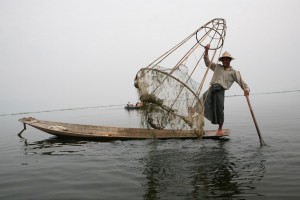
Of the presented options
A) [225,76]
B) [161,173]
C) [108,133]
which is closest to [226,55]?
[225,76]

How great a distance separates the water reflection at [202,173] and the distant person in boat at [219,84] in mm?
1300

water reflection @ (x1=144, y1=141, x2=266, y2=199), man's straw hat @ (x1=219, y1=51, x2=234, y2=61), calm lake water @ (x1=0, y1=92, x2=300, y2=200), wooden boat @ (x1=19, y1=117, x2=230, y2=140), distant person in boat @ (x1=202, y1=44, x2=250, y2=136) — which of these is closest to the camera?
water reflection @ (x1=144, y1=141, x2=266, y2=199)

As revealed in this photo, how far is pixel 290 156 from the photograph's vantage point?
6.62 meters

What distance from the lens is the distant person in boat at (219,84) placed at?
823cm

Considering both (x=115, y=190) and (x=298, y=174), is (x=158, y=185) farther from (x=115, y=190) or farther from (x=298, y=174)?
(x=298, y=174)

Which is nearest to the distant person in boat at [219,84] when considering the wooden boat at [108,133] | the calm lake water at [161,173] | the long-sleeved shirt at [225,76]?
the long-sleeved shirt at [225,76]

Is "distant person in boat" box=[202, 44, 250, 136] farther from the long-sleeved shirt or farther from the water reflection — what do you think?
the water reflection

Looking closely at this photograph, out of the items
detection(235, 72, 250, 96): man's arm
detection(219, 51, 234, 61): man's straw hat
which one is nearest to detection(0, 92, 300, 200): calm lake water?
detection(235, 72, 250, 96): man's arm

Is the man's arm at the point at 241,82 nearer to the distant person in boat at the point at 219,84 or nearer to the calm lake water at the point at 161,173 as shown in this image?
the distant person in boat at the point at 219,84

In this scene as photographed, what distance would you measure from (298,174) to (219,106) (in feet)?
11.9

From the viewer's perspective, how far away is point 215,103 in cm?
858

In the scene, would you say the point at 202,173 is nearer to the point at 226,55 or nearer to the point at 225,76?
the point at 225,76

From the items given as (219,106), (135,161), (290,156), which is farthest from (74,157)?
(290,156)

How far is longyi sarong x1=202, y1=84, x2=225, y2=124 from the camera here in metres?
8.46
